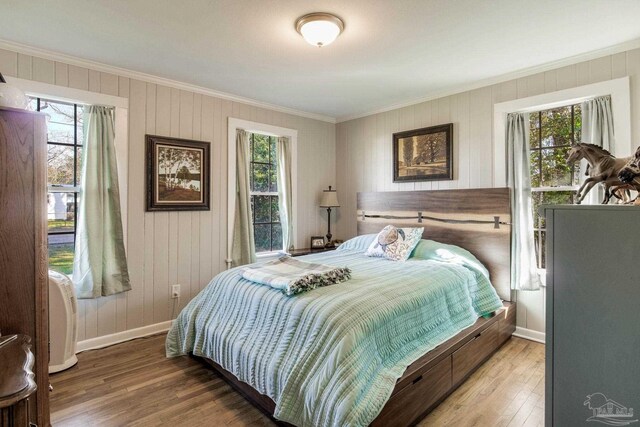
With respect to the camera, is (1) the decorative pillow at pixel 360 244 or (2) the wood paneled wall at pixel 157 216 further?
(1) the decorative pillow at pixel 360 244

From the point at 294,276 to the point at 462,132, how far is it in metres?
2.49

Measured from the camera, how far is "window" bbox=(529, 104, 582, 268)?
2902 mm

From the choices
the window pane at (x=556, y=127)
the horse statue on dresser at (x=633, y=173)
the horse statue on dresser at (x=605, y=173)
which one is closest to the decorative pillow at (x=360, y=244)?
the window pane at (x=556, y=127)

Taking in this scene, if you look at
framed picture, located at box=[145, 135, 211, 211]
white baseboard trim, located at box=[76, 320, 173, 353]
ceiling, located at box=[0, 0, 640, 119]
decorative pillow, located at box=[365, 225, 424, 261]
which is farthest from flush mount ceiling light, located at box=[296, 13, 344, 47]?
white baseboard trim, located at box=[76, 320, 173, 353]

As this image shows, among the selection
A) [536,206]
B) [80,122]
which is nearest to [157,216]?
Answer: [80,122]

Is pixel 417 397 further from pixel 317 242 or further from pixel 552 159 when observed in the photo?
pixel 317 242

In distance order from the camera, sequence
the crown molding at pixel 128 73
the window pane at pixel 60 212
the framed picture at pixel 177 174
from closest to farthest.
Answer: the crown molding at pixel 128 73 < the window pane at pixel 60 212 < the framed picture at pixel 177 174

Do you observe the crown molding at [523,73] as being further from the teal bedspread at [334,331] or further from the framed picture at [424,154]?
the teal bedspread at [334,331]

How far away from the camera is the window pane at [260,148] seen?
409 centimetres

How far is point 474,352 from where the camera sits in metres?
2.41

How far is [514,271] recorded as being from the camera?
121 inches

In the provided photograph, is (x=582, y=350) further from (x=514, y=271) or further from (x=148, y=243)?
(x=148, y=243)

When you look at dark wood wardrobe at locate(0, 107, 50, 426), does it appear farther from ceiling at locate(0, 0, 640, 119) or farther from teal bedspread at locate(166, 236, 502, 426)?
ceiling at locate(0, 0, 640, 119)

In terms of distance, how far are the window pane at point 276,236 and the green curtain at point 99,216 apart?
1741 mm
